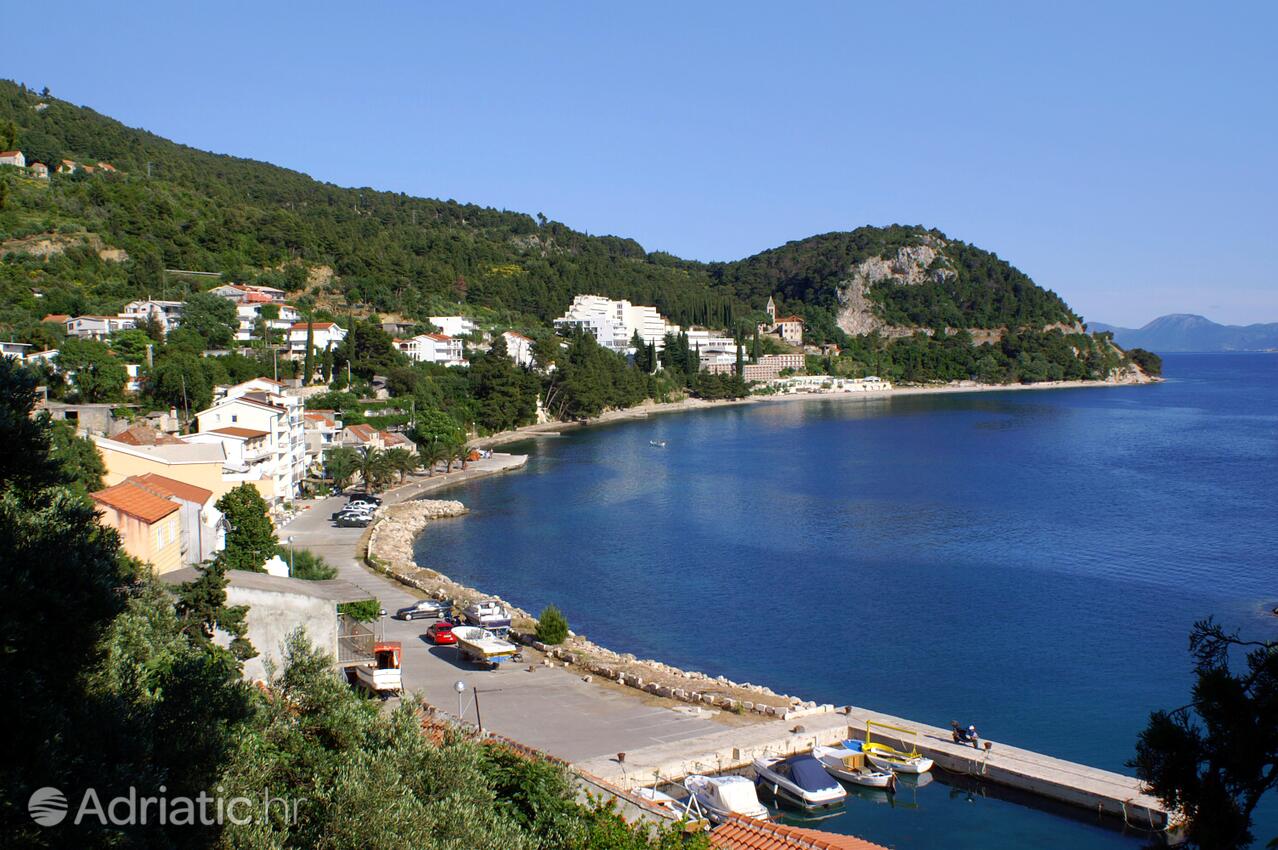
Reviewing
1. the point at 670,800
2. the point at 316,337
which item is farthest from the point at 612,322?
the point at 670,800

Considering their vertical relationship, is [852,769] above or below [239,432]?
below

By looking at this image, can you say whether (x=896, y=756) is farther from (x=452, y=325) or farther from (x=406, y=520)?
(x=452, y=325)

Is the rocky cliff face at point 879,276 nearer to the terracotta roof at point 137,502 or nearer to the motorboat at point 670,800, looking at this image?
the terracotta roof at point 137,502

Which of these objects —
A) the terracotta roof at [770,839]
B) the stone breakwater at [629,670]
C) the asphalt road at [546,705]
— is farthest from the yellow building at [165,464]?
the terracotta roof at [770,839]

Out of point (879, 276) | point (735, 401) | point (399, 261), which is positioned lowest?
point (735, 401)

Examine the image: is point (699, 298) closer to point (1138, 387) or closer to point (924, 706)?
point (1138, 387)

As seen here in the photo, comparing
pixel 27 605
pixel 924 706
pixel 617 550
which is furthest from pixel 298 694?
pixel 617 550
